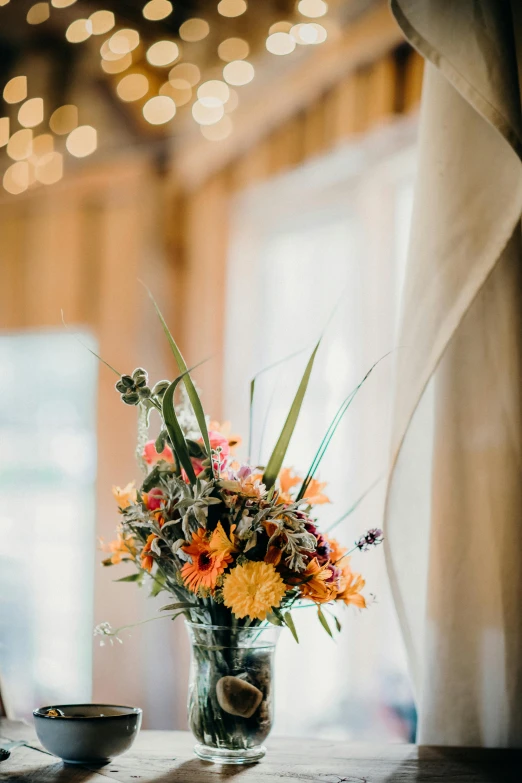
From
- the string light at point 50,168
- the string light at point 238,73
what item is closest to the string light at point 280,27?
the string light at point 238,73

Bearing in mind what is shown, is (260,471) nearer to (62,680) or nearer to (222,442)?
(222,442)

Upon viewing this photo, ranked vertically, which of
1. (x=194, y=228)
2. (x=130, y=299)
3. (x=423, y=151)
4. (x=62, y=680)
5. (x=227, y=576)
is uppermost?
(x=194, y=228)

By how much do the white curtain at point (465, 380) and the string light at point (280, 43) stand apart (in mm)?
1018

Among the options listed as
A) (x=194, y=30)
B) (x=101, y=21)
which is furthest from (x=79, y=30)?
(x=194, y=30)

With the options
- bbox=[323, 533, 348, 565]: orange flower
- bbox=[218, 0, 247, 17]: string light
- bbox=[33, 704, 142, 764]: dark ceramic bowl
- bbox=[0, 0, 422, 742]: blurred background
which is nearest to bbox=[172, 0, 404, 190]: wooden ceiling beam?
bbox=[0, 0, 422, 742]: blurred background

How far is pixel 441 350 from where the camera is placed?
1020mm

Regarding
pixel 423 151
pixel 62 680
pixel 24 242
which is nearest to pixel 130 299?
pixel 24 242

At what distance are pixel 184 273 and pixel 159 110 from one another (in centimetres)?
53

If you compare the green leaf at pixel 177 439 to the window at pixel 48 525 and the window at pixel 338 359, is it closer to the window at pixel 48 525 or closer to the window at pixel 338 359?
the window at pixel 338 359

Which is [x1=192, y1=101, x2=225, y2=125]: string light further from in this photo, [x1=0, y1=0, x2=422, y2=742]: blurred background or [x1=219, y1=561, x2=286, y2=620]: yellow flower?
[x1=219, y1=561, x2=286, y2=620]: yellow flower

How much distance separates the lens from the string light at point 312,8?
1.88 meters

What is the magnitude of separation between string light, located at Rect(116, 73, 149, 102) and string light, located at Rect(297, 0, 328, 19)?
62 cm

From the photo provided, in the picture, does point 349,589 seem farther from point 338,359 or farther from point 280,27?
point 280,27

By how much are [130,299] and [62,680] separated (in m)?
1.23
